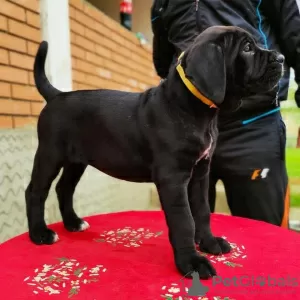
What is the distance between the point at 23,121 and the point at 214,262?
1.12 m

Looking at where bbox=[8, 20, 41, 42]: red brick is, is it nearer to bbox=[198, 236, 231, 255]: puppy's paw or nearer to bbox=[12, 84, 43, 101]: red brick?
bbox=[12, 84, 43, 101]: red brick

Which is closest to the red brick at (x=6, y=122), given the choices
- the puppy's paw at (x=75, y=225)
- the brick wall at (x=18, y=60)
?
the brick wall at (x=18, y=60)

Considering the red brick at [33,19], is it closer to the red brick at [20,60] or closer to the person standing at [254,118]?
the red brick at [20,60]

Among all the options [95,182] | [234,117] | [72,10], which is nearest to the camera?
[234,117]

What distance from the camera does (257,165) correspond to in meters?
1.27

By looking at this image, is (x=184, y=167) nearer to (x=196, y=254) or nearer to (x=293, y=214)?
(x=196, y=254)

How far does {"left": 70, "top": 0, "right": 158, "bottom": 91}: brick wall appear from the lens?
2.23m

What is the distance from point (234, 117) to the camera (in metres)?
1.29

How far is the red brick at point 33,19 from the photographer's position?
5.48ft

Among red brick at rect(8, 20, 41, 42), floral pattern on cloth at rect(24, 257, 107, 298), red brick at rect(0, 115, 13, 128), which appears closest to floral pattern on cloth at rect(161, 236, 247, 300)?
floral pattern on cloth at rect(24, 257, 107, 298)

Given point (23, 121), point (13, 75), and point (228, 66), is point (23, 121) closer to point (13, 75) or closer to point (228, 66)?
point (13, 75)

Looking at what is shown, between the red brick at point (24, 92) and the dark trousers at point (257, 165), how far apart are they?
0.88 metres

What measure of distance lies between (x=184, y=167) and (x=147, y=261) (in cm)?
26

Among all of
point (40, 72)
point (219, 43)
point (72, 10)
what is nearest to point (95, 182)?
point (72, 10)
